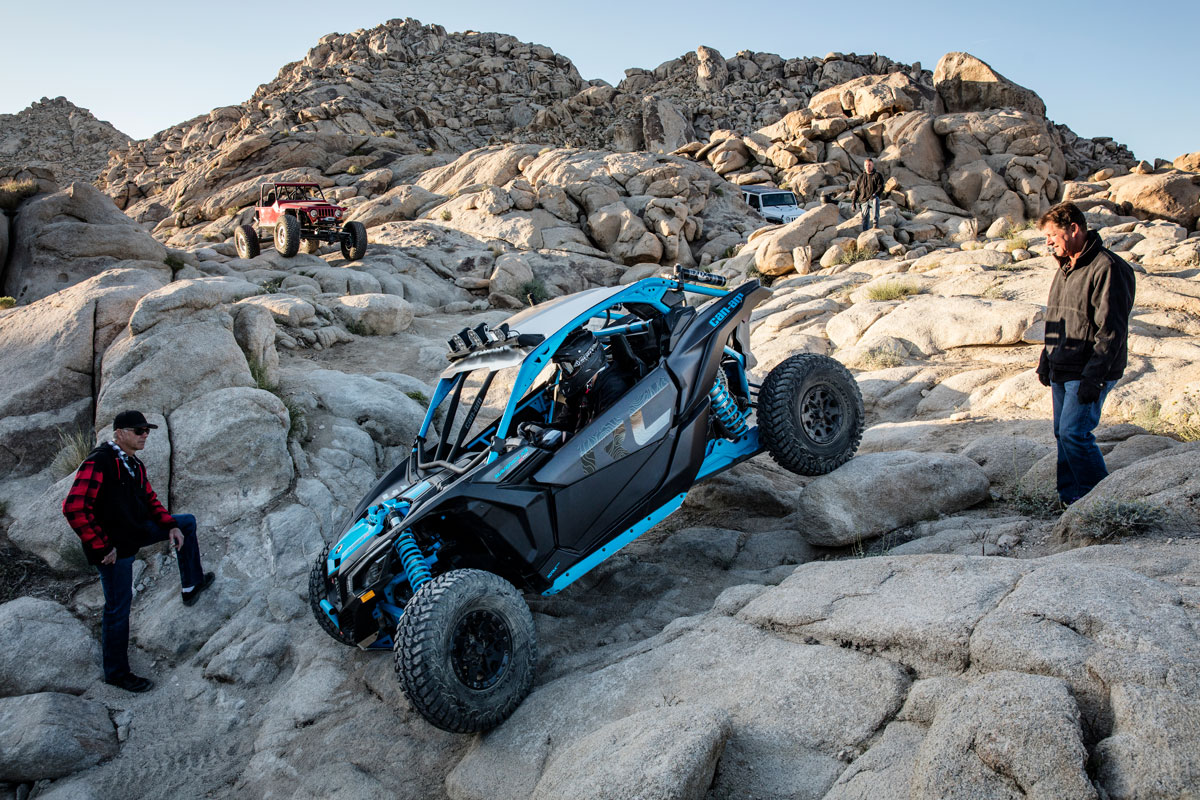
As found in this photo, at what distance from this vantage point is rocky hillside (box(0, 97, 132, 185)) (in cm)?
4334

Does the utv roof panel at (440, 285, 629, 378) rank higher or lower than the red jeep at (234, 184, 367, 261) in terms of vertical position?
lower

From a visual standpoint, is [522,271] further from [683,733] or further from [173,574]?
[683,733]

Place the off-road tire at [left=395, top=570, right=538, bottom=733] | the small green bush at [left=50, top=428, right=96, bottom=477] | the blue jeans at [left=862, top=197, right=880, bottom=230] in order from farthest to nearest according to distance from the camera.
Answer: the blue jeans at [left=862, top=197, right=880, bottom=230] → the small green bush at [left=50, top=428, right=96, bottom=477] → the off-road tire at [left=395, top=570, right=538, bottom=733]

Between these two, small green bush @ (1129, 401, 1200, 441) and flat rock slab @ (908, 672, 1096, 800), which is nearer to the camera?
flat rock slab @ (908, 672, 1096, 800)

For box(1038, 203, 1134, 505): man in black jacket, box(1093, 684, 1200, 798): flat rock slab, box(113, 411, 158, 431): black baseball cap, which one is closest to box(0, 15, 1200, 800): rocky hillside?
box(1093, 684, 1200, 798): flat rock slab

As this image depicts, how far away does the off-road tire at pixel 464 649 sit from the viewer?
385 centimetres

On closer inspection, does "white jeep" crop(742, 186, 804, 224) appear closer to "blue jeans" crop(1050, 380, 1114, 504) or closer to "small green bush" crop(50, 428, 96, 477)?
"blue jeans" crop(1050, 380, 1114, 504)

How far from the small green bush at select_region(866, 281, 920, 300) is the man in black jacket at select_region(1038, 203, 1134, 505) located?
22.5 feet

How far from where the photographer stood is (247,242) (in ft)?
59.8

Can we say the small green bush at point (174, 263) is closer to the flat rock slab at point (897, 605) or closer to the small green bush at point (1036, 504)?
the flat rock slab at point (897, 605)

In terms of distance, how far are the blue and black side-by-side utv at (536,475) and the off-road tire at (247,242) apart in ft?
49.9

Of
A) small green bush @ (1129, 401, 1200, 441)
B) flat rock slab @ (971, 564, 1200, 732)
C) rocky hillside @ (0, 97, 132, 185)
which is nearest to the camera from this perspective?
flat rock slab @ (971, 564, 1200, 732)

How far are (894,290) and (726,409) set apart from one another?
7.49m

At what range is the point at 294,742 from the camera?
14.9ft
